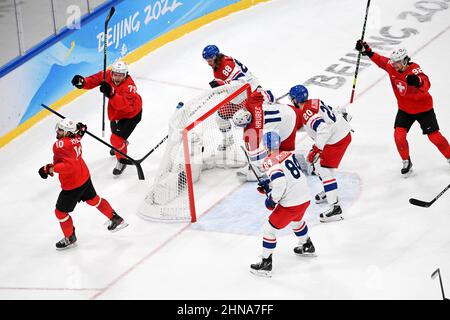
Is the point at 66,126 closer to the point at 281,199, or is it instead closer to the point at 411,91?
the point at 281,199

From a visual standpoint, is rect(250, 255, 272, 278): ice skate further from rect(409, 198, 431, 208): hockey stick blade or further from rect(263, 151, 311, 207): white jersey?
rect(409, 198, 431, 208): hockey stick blade

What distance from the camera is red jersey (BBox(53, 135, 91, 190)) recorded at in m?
6.69

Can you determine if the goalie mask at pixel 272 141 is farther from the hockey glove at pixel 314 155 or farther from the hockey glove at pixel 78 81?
the hockey glove at pixel 78 81

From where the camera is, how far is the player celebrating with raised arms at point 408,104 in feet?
23.9

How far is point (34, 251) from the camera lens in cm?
700

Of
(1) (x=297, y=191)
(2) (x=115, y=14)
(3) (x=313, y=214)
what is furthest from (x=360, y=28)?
(1) (x=297, y=191)

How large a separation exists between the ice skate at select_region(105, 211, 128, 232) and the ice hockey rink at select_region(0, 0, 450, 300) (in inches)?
2.5

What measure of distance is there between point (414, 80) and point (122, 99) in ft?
7.66

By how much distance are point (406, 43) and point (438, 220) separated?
11.6 feet

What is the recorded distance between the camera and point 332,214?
7.04 meters

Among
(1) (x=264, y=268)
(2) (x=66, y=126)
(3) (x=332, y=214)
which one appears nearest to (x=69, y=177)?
(2) (x=66, y=126)

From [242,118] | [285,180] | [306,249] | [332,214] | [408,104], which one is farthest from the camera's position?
[408,104]

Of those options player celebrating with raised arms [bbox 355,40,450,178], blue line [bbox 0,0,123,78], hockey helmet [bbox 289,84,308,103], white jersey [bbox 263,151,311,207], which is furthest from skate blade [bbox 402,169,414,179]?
blue line [bbox 0,0,123,78]

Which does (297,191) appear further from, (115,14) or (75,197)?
(115,14)
